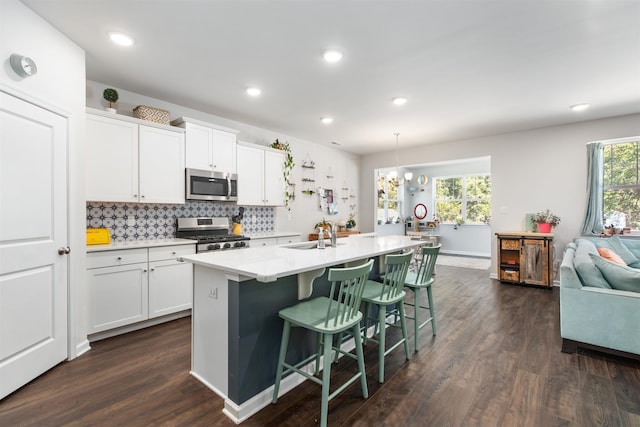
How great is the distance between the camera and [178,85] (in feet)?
11.1

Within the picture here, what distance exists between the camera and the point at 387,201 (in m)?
8.55

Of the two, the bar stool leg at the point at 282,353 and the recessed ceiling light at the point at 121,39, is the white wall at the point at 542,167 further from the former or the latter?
the recessed ceiling light at the point at 121,39

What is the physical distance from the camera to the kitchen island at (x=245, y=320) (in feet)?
6.02

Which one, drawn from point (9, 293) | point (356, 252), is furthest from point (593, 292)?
point (9, 293)

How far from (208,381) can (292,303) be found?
79 centimetres

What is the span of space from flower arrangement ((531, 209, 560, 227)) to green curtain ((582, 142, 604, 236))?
0.36m

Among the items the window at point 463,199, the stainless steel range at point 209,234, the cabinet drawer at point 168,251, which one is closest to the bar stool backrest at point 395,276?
the stainless steel range at point 209,234

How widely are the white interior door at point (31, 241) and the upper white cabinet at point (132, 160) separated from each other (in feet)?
1.80

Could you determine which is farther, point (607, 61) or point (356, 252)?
point (607, 61)

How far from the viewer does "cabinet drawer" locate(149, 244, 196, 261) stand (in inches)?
127

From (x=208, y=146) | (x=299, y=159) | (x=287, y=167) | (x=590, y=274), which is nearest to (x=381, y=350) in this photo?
(x=590, y=274)

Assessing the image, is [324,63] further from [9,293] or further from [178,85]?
[9,293]

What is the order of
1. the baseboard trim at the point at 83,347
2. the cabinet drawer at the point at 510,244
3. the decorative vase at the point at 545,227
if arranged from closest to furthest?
the baseboard trim at the point at 83,347
the decorative vase at the point at 545,227
the cabinet drawer at the point at 510,244

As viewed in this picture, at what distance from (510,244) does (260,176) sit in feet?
14.1
